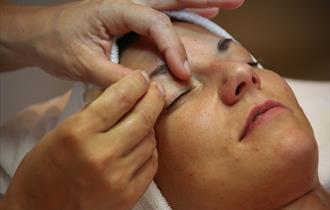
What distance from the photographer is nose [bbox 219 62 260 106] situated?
1.02m

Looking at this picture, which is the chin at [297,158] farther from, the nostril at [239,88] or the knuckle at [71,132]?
the knuckle at [71,132]

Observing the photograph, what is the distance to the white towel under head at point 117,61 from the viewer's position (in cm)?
108

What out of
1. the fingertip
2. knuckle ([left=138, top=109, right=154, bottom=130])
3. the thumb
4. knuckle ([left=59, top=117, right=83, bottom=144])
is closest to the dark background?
the thumb

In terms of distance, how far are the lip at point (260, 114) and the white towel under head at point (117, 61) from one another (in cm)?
25

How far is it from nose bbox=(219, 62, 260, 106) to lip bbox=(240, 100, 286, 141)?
0.05 m

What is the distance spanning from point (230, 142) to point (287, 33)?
154 centimetres

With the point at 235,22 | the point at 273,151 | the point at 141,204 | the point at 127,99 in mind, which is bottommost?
the point at 235,22

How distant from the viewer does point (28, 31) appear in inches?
54.7

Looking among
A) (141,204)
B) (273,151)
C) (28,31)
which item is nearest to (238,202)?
(273,151)

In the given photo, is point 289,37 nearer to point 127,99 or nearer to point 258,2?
point 258,2

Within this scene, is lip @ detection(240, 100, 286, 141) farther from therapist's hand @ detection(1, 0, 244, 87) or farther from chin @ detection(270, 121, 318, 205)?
therapist's hand @ detection(1, 0, 244, 87)

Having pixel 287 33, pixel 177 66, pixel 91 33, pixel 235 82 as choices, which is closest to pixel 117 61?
pixel 91 33

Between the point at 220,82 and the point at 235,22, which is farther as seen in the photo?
the point at 235,22

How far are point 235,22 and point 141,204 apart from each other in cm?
145
